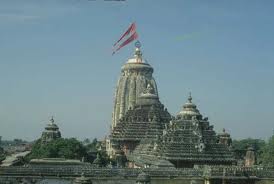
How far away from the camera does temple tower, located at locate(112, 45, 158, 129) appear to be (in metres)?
91.4

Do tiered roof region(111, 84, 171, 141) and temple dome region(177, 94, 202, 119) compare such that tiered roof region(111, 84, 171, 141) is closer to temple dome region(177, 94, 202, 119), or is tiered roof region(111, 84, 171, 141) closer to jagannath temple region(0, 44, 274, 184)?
jagannath temple region(0, 44, 274, 184)

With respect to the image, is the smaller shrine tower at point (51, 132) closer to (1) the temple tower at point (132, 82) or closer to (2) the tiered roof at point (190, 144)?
(1) the temple tower at point (132, 82)

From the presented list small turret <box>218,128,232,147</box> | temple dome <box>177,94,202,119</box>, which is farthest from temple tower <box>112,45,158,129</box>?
temple dome <box>177,94,202,119</box>

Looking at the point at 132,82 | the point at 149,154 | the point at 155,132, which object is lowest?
the point at 149,154

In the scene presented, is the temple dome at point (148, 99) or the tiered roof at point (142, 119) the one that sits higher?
the temple dome at point (148, 99)

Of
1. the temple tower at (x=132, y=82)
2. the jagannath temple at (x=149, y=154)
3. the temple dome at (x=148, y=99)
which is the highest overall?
the temple tower at (x=132, y=82)

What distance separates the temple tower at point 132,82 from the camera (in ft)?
300

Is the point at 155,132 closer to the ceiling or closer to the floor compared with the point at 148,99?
closer to the floor

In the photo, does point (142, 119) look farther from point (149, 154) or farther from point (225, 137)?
point (149, 154)

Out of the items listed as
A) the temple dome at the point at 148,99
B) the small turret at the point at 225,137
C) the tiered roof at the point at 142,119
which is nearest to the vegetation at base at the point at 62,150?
the tiered roof at the point at 142,119

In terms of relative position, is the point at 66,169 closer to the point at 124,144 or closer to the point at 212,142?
the point at 212,142

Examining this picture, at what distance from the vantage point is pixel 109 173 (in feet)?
152

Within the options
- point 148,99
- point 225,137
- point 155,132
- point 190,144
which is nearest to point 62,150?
point 155,132

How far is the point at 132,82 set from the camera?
300 feet
